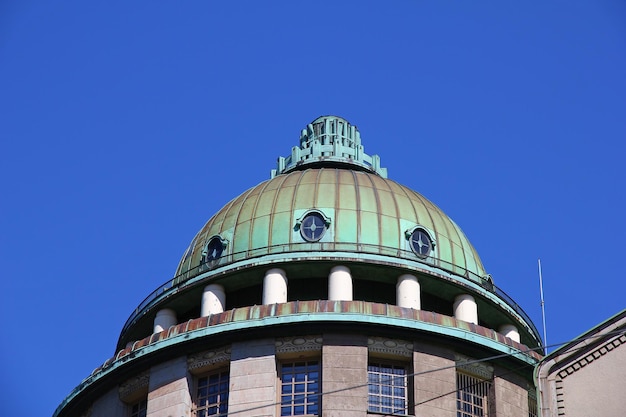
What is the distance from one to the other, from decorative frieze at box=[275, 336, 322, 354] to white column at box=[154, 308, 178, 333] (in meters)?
7.20

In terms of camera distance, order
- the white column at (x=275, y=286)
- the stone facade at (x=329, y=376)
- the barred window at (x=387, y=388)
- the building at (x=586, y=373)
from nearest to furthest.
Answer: the building at (x=586, y=373) → the stone facade at (x=329, y=376) → the barred window at (x=387, y=388) → the white column at (x=275, y=286)

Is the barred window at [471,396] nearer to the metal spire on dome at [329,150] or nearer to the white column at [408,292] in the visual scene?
the white column at [408,292]

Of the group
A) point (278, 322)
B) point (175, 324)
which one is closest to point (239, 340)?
point (278, 322)

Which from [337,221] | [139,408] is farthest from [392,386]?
[139,408]

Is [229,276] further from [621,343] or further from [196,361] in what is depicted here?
[621,343]

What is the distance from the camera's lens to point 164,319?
60812 millimetres

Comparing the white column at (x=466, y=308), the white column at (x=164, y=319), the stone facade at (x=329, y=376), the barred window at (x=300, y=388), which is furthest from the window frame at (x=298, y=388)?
the white column at (x=164, y=319)

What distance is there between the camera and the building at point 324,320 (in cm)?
5422

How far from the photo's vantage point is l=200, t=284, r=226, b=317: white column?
5906 centimetres

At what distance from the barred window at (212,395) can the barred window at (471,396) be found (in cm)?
834

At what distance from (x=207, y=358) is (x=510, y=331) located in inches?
515

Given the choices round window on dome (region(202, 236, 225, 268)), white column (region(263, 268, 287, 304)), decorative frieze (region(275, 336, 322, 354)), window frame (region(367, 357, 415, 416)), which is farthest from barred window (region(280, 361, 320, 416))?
round window on dome (region(202, 236, 225, 268))

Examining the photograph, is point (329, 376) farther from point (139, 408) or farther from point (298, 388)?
point (139, 408)

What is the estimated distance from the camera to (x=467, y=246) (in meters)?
62.6
